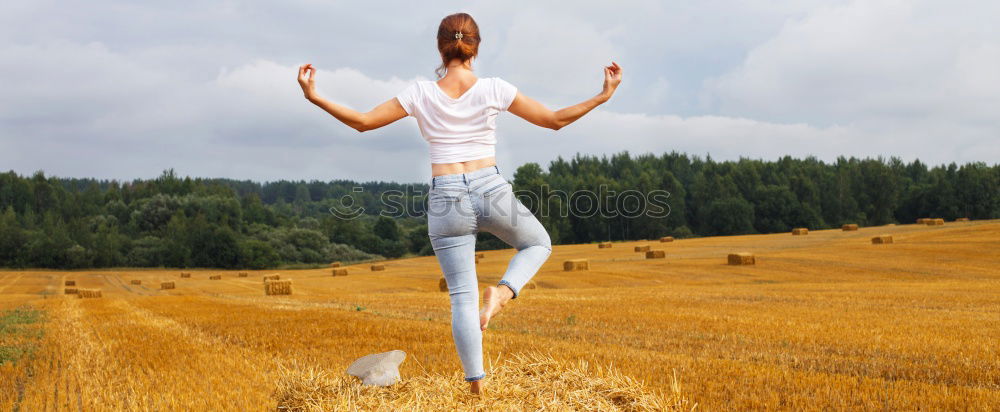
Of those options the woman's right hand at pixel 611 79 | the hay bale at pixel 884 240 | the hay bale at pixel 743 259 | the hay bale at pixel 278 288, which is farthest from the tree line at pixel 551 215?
the woman's right hand at pixel 611 79

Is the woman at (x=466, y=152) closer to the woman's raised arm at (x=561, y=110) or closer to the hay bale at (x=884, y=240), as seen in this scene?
the woman's raised arm at (x=561, y=110)

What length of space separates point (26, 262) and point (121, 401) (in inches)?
3954

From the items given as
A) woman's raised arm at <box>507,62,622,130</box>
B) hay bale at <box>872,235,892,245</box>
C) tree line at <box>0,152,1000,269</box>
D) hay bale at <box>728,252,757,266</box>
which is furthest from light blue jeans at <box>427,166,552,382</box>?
tree line at <box>0,152,1000,269</box>

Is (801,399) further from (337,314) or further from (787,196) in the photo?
(787,196)

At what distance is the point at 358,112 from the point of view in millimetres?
4965

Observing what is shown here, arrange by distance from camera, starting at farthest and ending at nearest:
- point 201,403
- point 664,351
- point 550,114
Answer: point 664,351, point 201,403, point 550,114

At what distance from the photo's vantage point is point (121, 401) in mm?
6301

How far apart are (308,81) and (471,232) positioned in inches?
60.9

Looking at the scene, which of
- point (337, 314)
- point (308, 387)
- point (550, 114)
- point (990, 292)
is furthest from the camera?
point (990, 292)

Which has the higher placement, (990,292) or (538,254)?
(538,254)

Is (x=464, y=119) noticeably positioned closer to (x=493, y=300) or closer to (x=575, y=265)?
(x=493, y=300)

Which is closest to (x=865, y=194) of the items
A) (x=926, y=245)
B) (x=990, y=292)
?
(x=926, y=245)

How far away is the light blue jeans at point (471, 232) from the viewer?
15.5ft

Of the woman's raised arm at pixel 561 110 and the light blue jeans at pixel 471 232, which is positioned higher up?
the woman's raised arm at pixel 561 110
